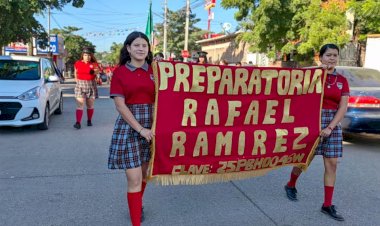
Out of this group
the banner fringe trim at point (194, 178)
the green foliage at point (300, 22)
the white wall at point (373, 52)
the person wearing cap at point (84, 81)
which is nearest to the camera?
the banner fringe trim at point (194, 178)

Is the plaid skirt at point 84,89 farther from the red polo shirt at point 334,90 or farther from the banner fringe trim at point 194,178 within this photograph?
the red polo shirt at point 334,90

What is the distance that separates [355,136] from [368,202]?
14.5 ft

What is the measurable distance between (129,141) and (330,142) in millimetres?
1971

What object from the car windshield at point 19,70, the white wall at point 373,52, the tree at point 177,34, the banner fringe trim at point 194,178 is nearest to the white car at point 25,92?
the car windshield at point 19,70

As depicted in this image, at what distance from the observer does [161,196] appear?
4336 millimetres

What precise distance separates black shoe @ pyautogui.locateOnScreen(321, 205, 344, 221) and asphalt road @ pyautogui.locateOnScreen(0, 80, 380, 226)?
0.22ft

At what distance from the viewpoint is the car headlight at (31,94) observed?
747cm

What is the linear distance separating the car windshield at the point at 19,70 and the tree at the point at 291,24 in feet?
34.0

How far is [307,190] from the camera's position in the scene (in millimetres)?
4688

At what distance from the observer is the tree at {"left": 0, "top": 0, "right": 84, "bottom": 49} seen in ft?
48.0

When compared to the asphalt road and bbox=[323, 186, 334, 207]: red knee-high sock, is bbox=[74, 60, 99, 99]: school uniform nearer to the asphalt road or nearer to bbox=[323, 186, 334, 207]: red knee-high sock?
the asphalt road

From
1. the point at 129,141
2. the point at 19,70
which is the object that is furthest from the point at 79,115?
the point at 129,141

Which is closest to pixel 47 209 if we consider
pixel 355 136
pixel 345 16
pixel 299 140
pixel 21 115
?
pixel 299 140

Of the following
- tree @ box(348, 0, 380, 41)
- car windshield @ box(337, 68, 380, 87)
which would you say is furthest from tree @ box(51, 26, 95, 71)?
car windshield @ box(337, 68, 380, 87)
